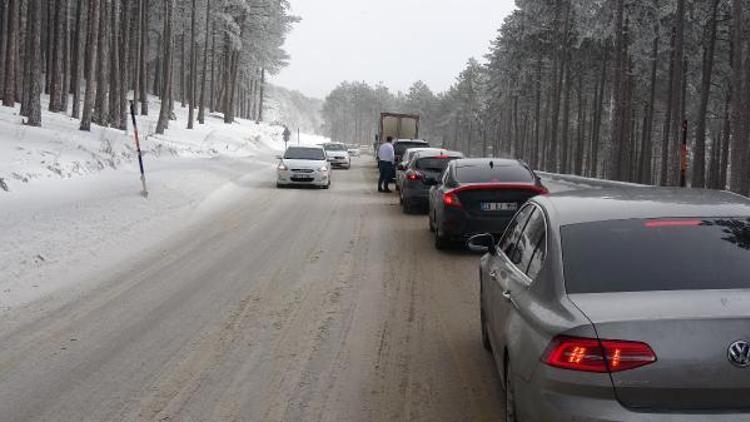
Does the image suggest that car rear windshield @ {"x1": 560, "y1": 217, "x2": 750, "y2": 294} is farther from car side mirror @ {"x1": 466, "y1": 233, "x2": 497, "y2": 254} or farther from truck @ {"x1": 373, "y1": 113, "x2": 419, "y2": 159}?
truck @ {"x1": 373, "y1": 113, "x2": 419, "y2": 159}

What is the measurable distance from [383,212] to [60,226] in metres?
8.17

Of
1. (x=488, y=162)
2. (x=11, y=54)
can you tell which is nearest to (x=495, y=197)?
(x=488, y=162)

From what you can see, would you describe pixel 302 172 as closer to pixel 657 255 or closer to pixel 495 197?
pixel 495 197

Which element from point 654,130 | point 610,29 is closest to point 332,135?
point 654,130

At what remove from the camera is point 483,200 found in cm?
Answer: 1189

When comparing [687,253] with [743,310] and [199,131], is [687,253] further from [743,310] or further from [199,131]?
[199,131]

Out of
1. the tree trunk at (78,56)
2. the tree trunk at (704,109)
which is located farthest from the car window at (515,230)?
the tree trunk at (704,109)

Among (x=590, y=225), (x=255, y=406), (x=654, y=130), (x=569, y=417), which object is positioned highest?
(x=654, y=130)

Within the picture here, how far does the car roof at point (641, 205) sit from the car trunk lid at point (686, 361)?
0.99 m

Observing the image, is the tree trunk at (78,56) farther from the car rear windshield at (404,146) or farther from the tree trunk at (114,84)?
the car rear windshield at (404,146)

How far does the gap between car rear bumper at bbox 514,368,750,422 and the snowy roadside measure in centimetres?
645

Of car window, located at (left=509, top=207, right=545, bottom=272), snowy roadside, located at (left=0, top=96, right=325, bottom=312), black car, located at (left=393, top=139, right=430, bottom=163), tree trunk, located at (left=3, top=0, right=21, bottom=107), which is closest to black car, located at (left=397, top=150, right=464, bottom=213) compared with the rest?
snowy roadside, located at (left=0, top=96, right=325, bottom=312)

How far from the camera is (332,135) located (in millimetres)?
184750

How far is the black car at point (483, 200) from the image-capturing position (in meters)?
11.8
